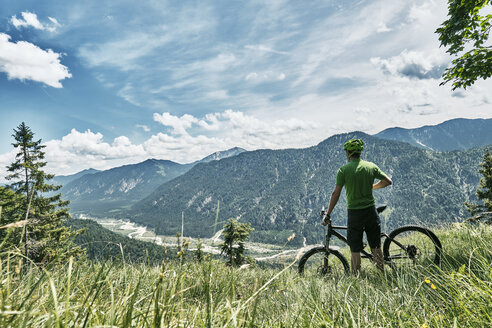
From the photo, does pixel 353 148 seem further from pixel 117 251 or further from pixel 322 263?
pixel 117 251

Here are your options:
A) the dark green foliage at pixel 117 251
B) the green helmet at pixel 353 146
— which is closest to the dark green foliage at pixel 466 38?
the green helmet at pixel 353 146

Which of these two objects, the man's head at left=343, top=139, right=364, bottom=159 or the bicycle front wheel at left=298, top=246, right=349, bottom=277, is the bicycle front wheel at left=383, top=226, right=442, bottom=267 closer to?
the bicycle front wheel at left=298, top=246, right=349, bottom=277

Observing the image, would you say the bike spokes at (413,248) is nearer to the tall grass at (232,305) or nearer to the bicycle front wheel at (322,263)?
the bicycle front wheel at (322,263)

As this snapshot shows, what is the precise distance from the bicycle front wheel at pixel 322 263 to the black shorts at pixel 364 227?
48 centimetres

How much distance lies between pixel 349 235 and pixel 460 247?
173 centimetres

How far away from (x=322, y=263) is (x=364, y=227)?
3.72 ft

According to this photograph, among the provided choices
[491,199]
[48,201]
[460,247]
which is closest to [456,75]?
[460,247]

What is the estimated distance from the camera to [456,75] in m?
7.54

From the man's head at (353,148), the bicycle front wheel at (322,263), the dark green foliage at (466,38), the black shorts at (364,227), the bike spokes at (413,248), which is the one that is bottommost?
the bicycle front wheel at (322,263)

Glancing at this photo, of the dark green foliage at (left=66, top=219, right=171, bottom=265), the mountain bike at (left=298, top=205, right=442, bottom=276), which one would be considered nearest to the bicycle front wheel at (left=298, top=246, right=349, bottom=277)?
the mountain bike at (left=298, top=205, right=442, bottom=276)

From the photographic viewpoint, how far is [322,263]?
4738mm

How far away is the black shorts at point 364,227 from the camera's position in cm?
470

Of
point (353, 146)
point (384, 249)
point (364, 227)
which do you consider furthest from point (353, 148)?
point (384, 249)

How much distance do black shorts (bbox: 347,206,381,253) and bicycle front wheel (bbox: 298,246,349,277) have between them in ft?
1.57
